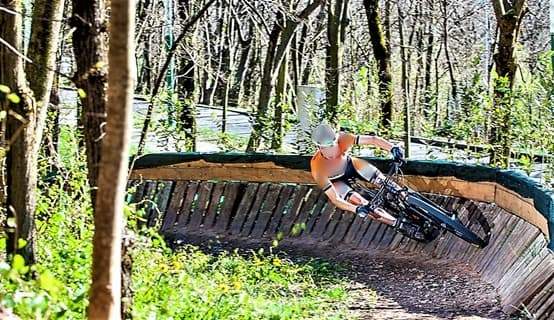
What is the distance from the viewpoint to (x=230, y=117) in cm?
2398

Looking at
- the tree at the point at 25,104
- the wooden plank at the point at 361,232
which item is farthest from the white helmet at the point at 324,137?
the tree at the point at 25,104

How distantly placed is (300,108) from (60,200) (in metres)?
6.49

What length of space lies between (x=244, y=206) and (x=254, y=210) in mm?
168

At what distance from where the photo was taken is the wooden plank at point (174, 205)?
37.5 feet

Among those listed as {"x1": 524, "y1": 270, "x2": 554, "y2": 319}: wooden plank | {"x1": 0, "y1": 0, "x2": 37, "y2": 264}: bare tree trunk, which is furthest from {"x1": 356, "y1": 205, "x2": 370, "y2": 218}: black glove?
{"x1": 0, "y1": 0, "x2": 37, "y2": 264}: bare tree trunk

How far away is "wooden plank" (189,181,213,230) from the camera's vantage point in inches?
445

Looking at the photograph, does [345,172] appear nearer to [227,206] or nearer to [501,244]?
[501,244]

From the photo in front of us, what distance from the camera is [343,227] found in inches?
407

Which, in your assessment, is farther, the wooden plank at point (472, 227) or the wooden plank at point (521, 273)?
the wooden plank at point (472, 227)

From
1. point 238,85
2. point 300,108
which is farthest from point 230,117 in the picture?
point 300,108

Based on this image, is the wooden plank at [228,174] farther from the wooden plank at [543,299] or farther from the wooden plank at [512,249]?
the wooden plank at [543,299]

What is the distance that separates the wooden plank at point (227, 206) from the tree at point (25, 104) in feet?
18.0

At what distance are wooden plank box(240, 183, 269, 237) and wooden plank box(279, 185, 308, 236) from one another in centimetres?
41

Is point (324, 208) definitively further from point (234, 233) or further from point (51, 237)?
point (51, 237)
